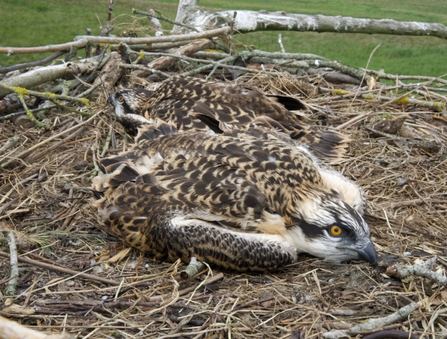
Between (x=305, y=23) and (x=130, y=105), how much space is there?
2587mm

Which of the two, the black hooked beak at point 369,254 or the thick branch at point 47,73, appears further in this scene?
the thick branch at point 47,73

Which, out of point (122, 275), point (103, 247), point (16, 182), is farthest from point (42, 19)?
point (122, 275)

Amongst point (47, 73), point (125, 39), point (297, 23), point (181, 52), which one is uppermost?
point (297, 23)

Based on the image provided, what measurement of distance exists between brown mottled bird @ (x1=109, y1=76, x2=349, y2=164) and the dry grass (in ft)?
0.83

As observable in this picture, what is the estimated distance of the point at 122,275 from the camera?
7.88 ft

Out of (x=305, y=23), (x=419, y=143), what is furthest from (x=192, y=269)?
(x=305, y=23)

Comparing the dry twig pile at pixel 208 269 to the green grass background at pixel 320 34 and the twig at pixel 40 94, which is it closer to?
the twig at pixel 40 94

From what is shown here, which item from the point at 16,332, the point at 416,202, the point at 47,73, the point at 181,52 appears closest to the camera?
the point at 16,332

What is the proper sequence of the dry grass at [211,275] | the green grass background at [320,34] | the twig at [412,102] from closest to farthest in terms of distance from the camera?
1. the dry grass at [211,275]
2. the twig at [412,102]
3. the green grass background at [320,34]

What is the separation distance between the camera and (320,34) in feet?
17.0

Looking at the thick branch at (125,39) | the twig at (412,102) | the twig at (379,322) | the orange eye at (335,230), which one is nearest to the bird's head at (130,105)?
the thick branch at (125,39)

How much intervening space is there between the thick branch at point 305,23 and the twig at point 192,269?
3.55m

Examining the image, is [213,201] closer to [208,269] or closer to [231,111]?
[208,269]

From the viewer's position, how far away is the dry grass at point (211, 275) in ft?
6.53
